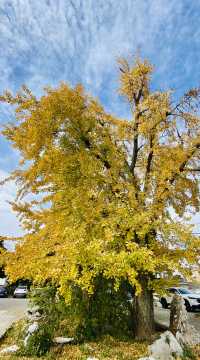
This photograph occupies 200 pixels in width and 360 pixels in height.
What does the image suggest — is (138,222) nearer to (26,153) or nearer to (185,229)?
(185,229)

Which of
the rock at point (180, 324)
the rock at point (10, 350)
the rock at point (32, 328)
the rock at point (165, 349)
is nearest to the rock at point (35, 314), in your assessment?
the rock at point (32, 328)

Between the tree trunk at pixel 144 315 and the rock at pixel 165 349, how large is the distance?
1357 millimetres

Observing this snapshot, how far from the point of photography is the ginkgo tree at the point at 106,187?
9.30m

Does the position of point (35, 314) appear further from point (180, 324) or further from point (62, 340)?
point (180, 324)

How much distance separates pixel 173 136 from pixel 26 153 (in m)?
5.46

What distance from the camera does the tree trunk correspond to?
11367 mm

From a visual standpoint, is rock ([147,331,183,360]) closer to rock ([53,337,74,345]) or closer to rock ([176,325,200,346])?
rock ([176,325,200,346])

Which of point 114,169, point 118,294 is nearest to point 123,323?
point 118,294

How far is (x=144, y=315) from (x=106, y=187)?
14.9 ft

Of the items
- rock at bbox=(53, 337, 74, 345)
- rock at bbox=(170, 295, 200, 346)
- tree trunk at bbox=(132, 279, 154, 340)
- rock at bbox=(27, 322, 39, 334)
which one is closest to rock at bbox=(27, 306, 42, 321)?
rock at bbox=(27, 322, 39, 334)

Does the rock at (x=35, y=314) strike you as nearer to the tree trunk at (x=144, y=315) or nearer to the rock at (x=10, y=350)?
the rock at (x=10, y=350)

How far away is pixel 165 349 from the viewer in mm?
9578

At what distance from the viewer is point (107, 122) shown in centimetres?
1280

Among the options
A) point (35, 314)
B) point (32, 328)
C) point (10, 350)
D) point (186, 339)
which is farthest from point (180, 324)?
point (10, 350)
